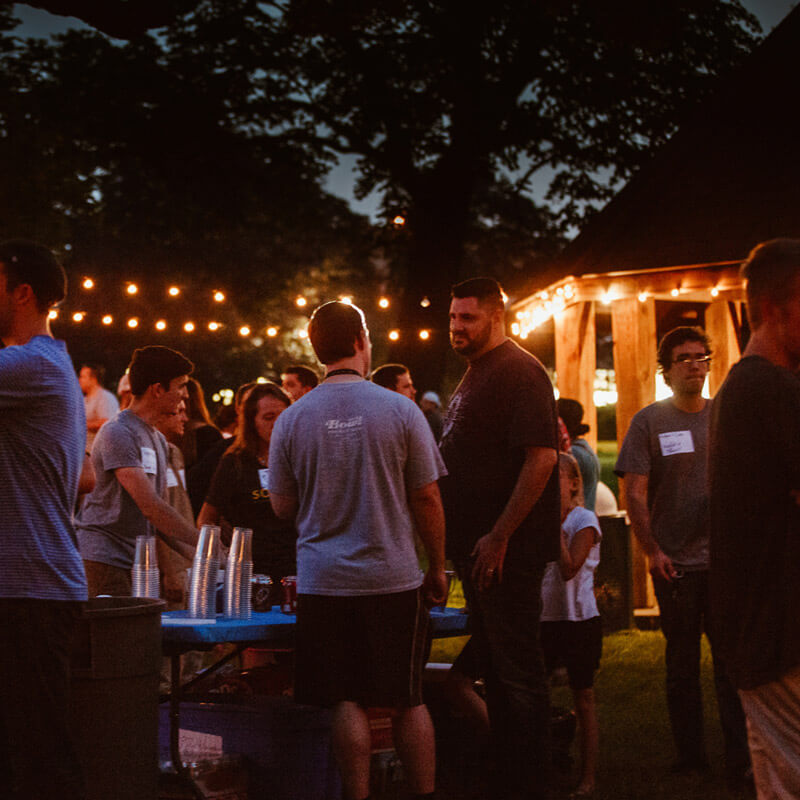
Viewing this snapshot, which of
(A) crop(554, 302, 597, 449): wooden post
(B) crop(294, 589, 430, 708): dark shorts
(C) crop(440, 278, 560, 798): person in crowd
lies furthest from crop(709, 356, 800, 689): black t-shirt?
(A) crop(554, 302, 597, 449): wooden post

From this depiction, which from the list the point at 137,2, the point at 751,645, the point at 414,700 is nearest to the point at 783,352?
the point at 751,645

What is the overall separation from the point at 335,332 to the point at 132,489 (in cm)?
122

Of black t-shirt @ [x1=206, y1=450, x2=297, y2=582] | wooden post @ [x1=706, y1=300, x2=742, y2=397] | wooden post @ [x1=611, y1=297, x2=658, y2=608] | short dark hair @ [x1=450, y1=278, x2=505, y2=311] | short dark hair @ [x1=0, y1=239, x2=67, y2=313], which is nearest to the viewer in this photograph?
short dark hair @ [x1=0, y1=239, x2=67, y2=313]

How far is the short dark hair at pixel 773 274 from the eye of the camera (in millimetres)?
2828

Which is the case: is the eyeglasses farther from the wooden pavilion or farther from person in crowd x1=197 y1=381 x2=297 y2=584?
the wooden pavilion

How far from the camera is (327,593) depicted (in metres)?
3.95

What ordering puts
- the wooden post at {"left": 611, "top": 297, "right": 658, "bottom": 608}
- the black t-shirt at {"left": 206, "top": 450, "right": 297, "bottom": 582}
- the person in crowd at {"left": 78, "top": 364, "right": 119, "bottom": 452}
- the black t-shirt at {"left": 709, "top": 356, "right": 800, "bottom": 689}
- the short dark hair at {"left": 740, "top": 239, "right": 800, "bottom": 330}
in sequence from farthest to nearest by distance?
the person in crowd at {"left": 78, "top": 364, "right": 119, "bottom": 452}
the wooden post at {"left": 611, "top": 297, "right": 658, "bottom": 608}
the black t-shirt at {"left": 206, "top": 450, "right": 297, "bottom": 582}
the short dark hair at {"left": 740, "top": 239, "right": 800, "bottom": 330}
the black t-shirt at {"left": 709, "top": 356, "right": 800, "bottom": 689}

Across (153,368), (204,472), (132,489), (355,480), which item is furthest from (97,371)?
(355,480)

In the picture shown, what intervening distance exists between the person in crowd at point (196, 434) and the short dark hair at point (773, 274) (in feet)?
19.9

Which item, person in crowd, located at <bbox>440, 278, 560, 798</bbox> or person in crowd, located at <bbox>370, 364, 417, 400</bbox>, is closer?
person in crowd, located at <bbox>440, 278, 560, 798</bbox>

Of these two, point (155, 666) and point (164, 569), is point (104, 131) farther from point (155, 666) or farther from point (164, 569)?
point (155, 666)

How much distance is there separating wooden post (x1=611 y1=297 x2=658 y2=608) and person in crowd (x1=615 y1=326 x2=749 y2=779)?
438 cm

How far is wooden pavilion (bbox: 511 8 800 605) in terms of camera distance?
9.79 metres

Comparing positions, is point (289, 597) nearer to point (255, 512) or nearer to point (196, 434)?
point (255, 512)
